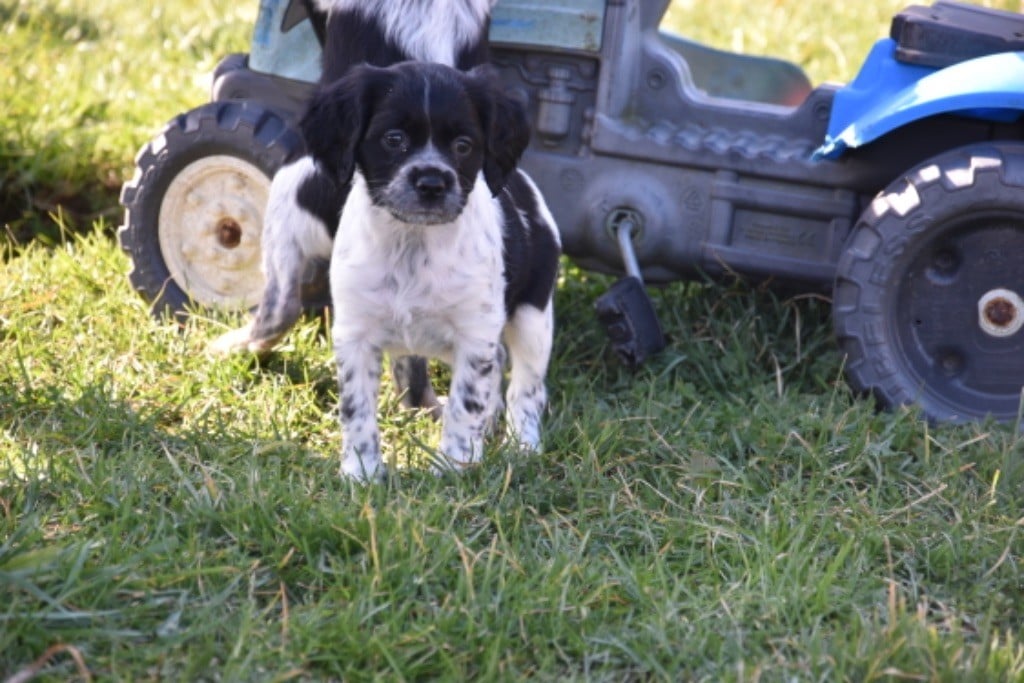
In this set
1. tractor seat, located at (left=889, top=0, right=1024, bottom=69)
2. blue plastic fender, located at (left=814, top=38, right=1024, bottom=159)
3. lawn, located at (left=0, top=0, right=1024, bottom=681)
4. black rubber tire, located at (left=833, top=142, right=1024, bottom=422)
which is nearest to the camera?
lawn, located at (left=0, top=0, right=1024, bottom=681)

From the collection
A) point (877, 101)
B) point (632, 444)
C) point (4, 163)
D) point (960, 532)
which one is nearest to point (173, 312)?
point (4, 163)

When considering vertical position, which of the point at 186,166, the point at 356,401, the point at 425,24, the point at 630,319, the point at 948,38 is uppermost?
the point at 948,38

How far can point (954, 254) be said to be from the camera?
402 cm

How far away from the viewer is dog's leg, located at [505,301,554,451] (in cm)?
387

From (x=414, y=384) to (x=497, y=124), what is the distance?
952 mm

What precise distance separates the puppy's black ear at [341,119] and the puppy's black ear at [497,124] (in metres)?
0.24

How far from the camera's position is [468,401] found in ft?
11.9

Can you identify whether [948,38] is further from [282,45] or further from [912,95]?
[282,45]

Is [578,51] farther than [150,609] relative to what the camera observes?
Yes

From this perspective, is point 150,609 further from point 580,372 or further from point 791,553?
point 580,372

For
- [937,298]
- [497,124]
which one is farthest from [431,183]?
[937,298]

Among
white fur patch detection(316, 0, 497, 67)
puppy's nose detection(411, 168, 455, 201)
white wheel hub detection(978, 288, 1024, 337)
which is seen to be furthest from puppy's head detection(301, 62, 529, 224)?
white wheel hub detection(978, 288, 1024, 337)

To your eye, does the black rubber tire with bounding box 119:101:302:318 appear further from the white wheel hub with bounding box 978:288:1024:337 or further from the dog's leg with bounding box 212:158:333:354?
the white wheel hub with bounding box 978:288:1024:337

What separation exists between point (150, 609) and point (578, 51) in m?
2.24
